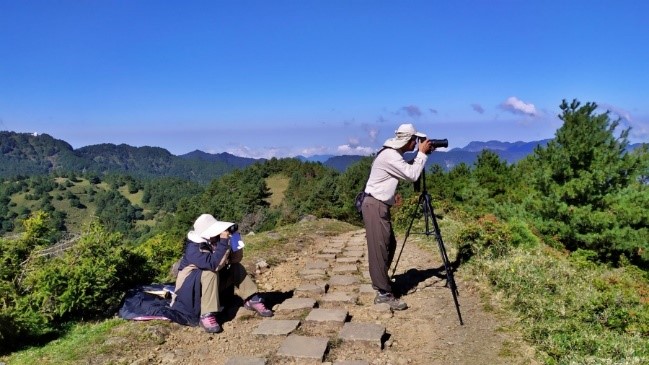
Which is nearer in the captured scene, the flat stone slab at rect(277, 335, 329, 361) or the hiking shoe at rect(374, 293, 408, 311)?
the flat stone slab at rect(277, 335, 329, 361)

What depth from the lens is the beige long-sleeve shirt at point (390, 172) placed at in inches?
193

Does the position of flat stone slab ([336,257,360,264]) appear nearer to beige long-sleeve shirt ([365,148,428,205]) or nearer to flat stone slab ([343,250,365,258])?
flat stone slab ([343,250,365,258])

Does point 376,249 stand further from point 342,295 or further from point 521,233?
point 521,233

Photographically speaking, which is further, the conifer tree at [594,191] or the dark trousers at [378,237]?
the conifer tree at [594,191]

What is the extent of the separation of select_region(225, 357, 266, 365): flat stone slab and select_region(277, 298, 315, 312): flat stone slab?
1.35 m

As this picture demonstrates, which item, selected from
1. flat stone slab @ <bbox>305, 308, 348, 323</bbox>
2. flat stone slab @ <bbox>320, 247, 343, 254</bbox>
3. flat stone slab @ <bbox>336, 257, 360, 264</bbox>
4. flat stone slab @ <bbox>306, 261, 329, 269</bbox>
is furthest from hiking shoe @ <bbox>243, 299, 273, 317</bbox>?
flat stone slab @ <bbox>320, 247, 343, 254</bbox>

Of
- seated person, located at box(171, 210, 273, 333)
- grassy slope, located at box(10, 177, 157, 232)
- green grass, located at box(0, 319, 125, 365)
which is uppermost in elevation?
seated person, located at box(171, 210, 273, 333)

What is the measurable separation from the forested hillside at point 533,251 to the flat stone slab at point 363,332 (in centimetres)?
132

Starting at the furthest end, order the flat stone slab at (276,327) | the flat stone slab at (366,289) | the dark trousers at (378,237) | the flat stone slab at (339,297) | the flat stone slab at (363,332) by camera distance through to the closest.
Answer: the flat stone slab at (366,289) < the flat stone slab at (339,297) < the dark trousers at (378,237) < the flat stone slab at (276,327) < the flat stone slab at (363,332)

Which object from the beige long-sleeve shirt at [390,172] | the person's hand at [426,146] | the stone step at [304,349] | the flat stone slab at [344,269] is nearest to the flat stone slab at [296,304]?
the stone step at [304,349]

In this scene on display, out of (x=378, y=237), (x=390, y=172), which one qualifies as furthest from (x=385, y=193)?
(x=378, y=237)

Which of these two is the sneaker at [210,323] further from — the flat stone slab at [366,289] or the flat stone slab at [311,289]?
the flat stone slab at [366,289]

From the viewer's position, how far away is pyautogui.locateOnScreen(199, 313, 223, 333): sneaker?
4609mm

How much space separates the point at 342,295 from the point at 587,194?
15.4 m
